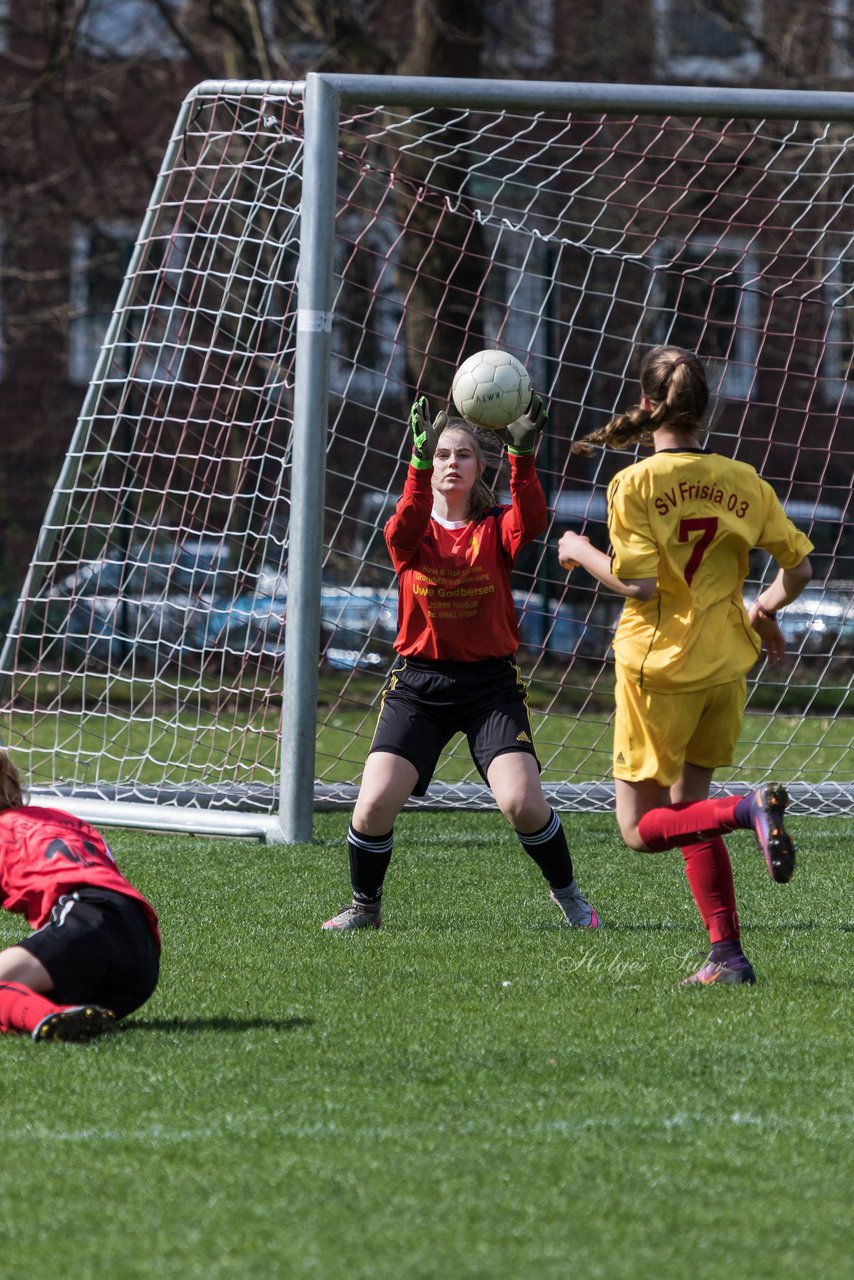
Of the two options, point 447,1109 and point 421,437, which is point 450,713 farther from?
point 447,1109

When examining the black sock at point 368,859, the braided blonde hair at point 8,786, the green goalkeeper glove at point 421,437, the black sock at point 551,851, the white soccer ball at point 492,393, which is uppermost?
the white soccer ball at point 492,393

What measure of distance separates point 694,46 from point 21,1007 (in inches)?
733

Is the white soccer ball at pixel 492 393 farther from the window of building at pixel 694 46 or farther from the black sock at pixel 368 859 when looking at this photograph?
the window of building at pixel 694 46

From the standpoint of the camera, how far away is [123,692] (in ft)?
34.3

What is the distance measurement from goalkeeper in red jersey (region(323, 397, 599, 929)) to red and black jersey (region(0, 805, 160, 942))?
1.27 meters

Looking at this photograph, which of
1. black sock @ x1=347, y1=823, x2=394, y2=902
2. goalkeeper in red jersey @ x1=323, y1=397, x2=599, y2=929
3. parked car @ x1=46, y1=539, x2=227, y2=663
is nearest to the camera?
goalkeeper in red jersey @ x1=323, y1=397, x2=599, y2=929

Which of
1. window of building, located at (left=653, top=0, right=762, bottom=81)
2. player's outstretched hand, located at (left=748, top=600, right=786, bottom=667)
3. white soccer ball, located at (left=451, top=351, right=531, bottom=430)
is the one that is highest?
window of building, located at (left=653, top=0, right=762, bottom=81)

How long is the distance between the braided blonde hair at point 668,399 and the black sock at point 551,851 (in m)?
1.33

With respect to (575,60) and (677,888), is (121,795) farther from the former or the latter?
(575,60)

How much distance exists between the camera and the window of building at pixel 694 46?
1995 centimetres

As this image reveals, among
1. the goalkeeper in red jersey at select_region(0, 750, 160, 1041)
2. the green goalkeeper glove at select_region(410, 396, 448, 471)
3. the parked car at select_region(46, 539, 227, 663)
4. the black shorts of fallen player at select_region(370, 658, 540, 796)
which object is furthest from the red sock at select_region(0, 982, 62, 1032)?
the parked car at select_region(46, 539, 227, 663)

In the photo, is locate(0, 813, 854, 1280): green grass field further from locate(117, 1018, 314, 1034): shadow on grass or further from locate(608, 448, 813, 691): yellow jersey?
locate(608, 448, 813, 691): yellow jersey

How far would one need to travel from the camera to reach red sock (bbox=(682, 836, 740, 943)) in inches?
166

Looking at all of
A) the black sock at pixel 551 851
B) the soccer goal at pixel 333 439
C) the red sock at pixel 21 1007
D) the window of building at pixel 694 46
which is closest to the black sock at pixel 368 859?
the black sock at pixel 551 851
